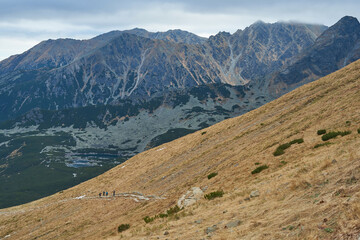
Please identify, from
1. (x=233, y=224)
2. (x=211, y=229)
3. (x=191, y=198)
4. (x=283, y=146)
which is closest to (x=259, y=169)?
(x=283, y=146)

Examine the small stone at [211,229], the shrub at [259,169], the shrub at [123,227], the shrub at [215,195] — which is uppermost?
the shrub at [259,169]

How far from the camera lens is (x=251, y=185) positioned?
23.5 meters

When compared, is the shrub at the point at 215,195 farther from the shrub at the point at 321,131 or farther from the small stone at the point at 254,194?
the shrub at the point at 321,131

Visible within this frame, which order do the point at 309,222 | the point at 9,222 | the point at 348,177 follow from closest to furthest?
1. the point at 309,222
2. the point at 348,177
3. the point at 9,222

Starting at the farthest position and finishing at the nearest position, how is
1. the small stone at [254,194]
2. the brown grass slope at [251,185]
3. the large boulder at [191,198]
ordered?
1. the large boulder at [191,198]
2. the small stone at [254,194]
3. the brown grass slope at [251,185]

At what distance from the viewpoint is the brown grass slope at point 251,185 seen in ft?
46.1

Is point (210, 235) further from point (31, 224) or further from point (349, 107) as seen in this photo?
Result: point (31, 224)

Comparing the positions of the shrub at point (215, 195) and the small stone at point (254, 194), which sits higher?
the small stone at point (254, 194)

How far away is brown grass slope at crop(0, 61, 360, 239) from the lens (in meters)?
14.0

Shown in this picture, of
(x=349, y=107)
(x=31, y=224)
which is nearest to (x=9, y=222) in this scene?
(x=31, y=224)

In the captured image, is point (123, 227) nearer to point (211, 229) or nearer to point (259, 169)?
point (211, 229)

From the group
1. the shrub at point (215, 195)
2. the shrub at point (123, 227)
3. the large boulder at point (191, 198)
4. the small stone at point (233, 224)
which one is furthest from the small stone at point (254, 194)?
the shrub at point (123, 227)

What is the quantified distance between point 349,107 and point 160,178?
2894cm

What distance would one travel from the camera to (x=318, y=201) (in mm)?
14633
